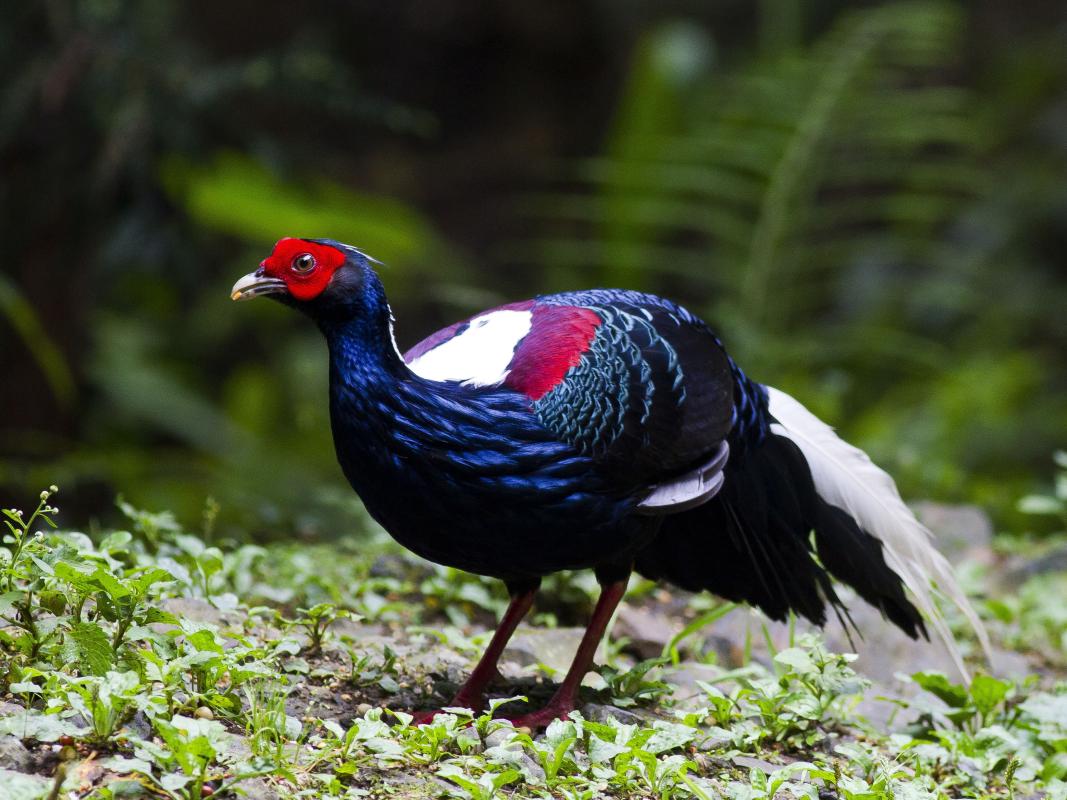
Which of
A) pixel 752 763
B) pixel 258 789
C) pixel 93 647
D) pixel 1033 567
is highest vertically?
pixel 1033 567

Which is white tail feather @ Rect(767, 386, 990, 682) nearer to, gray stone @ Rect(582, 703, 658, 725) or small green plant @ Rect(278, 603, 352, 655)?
gray stone @ Rect(582, 703, 658, 725)

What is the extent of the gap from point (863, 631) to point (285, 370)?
20.7 feet

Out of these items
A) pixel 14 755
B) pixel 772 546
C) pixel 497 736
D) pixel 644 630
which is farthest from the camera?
pixel 644 630

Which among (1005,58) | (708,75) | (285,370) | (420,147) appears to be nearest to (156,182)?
(285,370)

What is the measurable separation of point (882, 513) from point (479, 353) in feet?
4.50

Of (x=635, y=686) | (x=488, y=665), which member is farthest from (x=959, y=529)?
(x=488, y=665)

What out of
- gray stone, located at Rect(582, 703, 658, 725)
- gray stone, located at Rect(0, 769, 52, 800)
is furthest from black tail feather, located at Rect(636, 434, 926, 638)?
gray stone, located at Rect(0, 769, 52, 800)

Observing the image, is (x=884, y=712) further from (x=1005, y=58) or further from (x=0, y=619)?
(x=1005, y=58)

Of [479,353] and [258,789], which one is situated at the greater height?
[479,353]

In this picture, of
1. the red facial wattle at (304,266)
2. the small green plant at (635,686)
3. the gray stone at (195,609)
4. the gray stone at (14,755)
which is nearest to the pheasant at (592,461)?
the red facial wattle at (304,266)

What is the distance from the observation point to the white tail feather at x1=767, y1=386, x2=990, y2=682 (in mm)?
3818

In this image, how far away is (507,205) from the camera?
Answer: 40.3 ft

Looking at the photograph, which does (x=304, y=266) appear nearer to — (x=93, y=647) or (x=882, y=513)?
(x=93, y=647)

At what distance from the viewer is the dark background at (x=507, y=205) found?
6234mm
